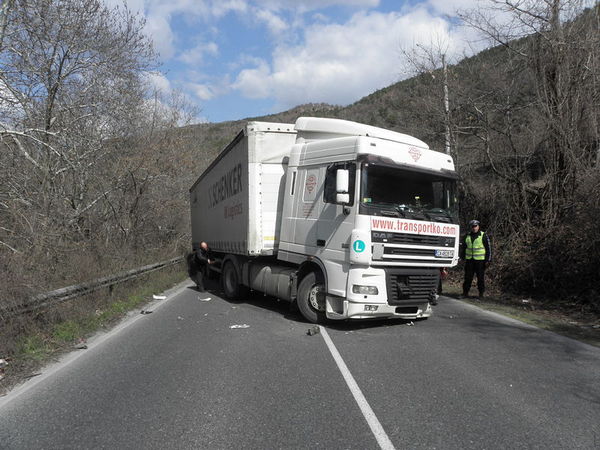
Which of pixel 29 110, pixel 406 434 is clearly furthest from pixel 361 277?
pixel 29 110

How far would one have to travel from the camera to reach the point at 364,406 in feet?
13.9

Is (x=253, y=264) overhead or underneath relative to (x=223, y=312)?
overhead

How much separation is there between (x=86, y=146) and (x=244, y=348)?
387 inches

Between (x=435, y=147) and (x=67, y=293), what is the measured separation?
13.6 m

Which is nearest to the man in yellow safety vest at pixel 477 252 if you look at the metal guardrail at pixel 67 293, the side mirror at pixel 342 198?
the side mirror at pixel 342 198

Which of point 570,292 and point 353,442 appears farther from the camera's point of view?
point 570,292

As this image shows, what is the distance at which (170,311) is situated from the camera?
9703 mm

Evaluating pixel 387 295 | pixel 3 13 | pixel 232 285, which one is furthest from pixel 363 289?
pixel 3 13

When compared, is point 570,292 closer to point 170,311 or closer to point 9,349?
point 170,311

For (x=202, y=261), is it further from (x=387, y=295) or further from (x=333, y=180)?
(x=387, y=295)

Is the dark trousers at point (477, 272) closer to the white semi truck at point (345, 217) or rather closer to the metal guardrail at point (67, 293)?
the white semi truck at point (345, 217)

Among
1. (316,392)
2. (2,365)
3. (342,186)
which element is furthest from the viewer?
(342,186)

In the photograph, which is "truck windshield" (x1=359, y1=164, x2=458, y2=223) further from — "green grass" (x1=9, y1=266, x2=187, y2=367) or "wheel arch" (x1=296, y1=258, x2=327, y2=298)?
"green grass" (x1=9, y1=266, x2=187, y2=367)

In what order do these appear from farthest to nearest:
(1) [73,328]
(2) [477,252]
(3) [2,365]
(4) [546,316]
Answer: (2) [477,252] → (4) [546,316] → (1) [73,328] → (3) [2,365]
